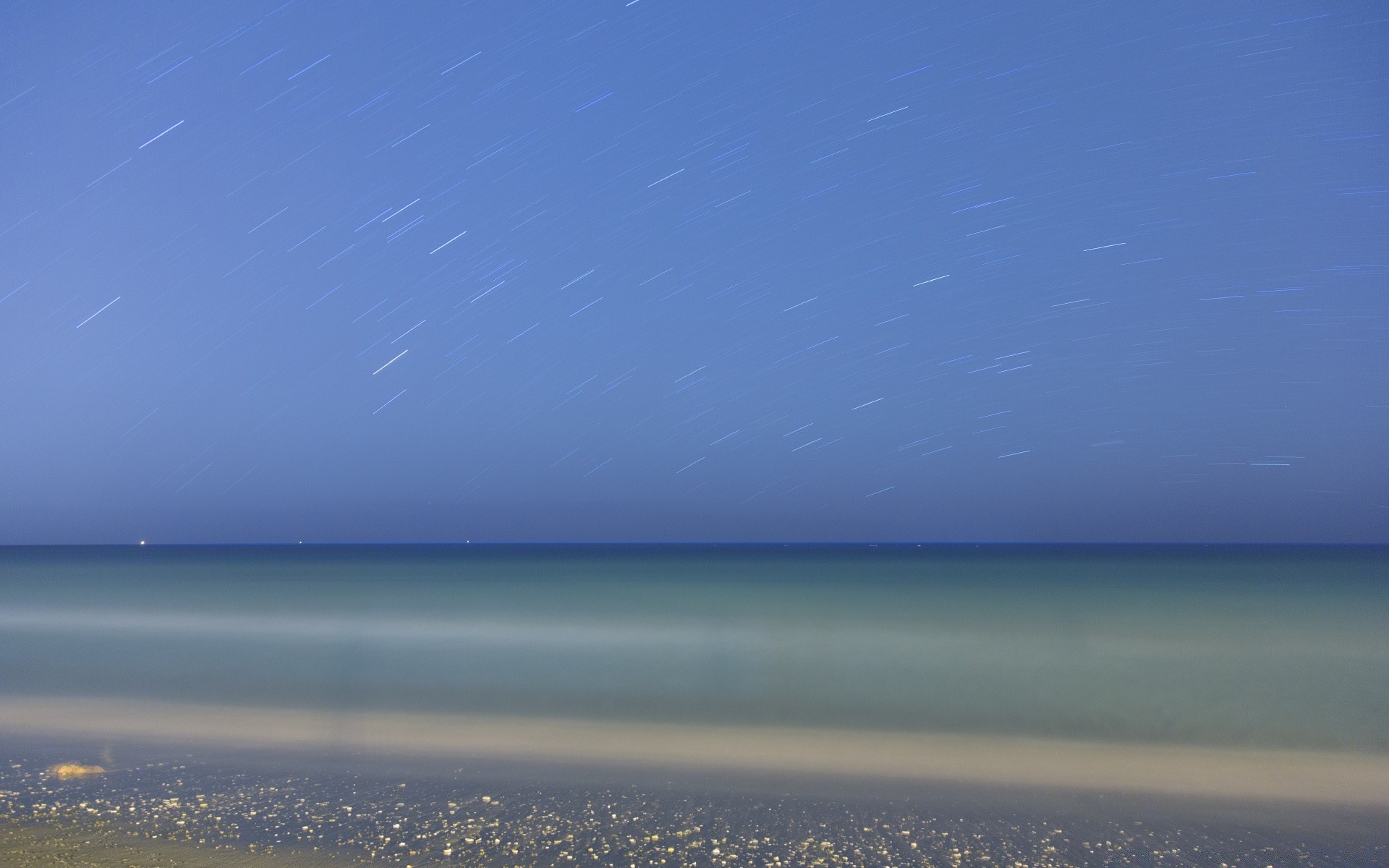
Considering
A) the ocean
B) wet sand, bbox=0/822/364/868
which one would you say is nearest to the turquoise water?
the ocean

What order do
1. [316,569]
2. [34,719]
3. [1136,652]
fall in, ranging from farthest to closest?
[316,569] < [1136,652] < [34,719]

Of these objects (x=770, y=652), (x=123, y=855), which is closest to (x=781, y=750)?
(x=123, y=855)

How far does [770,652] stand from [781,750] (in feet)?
29.0

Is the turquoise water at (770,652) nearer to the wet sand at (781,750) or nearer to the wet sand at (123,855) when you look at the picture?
the wet sand at (781,750)

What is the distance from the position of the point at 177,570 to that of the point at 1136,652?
53.8m

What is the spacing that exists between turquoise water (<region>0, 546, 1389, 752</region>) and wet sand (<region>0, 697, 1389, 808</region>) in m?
0.62

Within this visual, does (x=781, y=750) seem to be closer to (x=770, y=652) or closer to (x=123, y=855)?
(x=123, y=855)

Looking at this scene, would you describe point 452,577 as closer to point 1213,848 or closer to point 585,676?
point 585,676

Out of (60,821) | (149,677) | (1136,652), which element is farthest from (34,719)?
(1136,652)

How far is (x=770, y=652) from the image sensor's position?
1739cm

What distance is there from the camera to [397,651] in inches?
691

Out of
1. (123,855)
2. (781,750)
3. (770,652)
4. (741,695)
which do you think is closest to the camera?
(123,855)

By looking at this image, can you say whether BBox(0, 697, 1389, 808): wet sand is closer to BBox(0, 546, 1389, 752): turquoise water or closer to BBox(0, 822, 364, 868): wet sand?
BBox(0, 546, 1389, 752): turquoise water

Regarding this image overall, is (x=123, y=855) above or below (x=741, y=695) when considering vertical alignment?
below
